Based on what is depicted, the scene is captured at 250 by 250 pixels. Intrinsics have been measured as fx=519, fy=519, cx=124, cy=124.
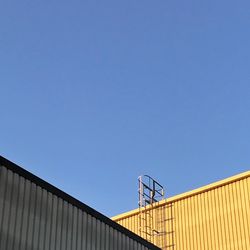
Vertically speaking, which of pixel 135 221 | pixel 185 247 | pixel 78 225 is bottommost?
pixel 78 225

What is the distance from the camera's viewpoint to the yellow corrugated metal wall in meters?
33.7

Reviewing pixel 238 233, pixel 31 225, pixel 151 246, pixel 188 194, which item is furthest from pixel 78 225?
pixel 188 194

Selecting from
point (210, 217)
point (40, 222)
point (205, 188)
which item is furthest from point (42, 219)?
point (205, 188)

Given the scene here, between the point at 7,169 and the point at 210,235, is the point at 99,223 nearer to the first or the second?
the point at 7,169

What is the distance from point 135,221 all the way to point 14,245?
2496 cm

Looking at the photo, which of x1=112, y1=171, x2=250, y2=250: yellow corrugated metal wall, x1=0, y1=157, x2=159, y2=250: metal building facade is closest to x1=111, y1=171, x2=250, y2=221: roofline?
x1=112, y1=171, x2=250, y2=250: yellow corrugated metal wall

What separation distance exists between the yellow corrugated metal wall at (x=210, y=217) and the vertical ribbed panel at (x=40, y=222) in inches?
601

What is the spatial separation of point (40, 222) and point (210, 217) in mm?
20859

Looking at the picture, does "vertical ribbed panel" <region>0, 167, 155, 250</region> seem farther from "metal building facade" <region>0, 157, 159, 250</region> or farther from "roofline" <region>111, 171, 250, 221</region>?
"roofline" <region>111, 171, 250, 221</region>

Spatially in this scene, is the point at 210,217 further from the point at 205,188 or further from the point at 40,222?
the point at 40,222

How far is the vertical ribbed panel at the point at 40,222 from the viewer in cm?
1566

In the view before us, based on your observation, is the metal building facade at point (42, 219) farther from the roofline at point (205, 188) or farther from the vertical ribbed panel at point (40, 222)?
the roofline at point (205, 188)

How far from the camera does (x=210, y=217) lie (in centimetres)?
3550

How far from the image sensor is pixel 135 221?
131 feet
